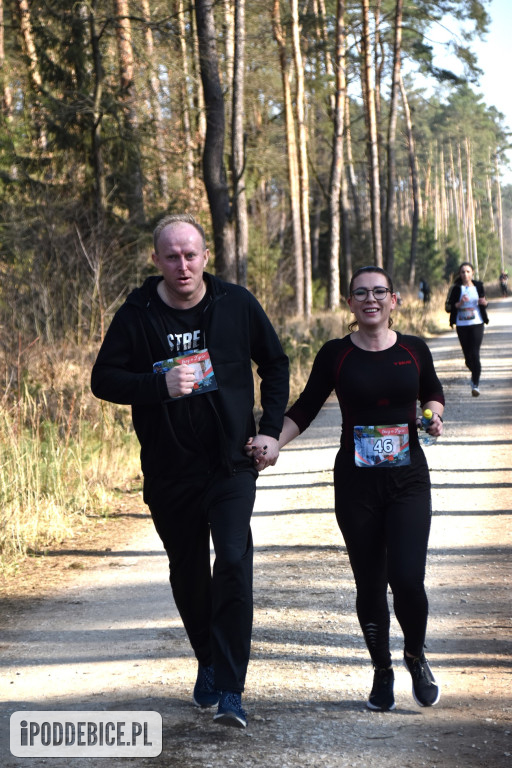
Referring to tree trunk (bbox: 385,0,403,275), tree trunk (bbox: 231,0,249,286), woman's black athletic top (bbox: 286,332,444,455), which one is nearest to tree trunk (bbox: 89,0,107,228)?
tree trunk (bbox: 231,0,249,286)

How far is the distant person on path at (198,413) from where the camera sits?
4352 millimetres

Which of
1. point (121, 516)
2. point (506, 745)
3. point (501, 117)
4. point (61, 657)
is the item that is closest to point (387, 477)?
point (506, 745)

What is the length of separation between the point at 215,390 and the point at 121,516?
518cm

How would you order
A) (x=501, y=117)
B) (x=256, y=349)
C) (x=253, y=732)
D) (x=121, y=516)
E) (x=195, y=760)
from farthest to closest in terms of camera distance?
1. (x=501, y=117)
2. (x=121, y=516)
3. (x=256, y=349)
4. (x=253, y=732)
5. (x=195, y=760)

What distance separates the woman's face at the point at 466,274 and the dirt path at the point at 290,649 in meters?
5.40

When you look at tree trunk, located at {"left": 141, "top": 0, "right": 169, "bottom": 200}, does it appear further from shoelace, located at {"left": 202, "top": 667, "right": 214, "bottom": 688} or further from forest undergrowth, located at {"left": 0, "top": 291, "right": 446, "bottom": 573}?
shoelace, located at {"left": 202, "top": 667, "right": 214, "bottom": 688}

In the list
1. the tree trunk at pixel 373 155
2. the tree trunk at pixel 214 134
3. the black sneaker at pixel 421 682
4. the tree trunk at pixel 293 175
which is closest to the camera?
the black sneaker at pixel 421 682

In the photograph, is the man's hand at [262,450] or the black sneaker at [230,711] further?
the man's hand at [262,450]

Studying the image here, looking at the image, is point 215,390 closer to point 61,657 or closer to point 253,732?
point 253,732

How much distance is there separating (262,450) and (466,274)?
10.8m

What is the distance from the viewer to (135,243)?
59.9 feet

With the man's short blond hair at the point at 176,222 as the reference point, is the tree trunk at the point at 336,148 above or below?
above

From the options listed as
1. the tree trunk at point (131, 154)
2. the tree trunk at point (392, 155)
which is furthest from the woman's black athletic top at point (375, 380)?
the tree trunk at point (392, 155)

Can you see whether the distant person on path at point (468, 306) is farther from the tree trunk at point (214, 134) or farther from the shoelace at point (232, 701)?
the shoelace at point (232, 701)
